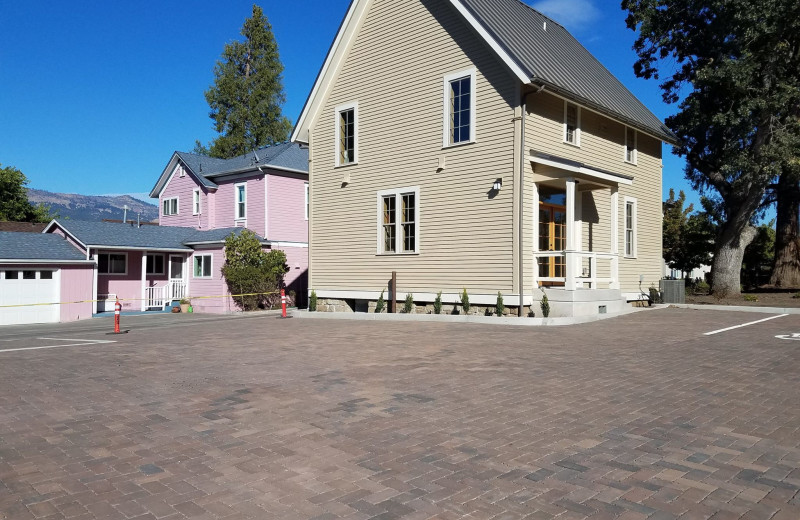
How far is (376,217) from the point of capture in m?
20.0

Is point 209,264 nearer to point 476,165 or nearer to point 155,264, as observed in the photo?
point 155,264

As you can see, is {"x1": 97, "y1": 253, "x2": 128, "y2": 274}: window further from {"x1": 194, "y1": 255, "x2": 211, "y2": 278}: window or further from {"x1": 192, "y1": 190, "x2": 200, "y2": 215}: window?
{"x1": 192, "y1": 190, "x2": 200, "y2": 215}: window

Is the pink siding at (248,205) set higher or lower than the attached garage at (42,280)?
higher

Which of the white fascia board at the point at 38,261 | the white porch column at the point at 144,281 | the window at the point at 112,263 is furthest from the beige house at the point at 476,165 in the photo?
the window at the point at 112,263

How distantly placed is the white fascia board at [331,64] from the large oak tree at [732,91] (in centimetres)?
1206

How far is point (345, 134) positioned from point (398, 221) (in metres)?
4.19

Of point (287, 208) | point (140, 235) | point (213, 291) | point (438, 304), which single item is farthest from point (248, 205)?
point (438, 304)

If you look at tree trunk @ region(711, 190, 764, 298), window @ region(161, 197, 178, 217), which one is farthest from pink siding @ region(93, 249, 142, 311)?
tree trunk @ region(711, 190, 764, 298)

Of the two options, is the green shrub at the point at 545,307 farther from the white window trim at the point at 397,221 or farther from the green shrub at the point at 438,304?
the white window trim at the point at 397,221

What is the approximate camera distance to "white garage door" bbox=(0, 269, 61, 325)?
24.4 m

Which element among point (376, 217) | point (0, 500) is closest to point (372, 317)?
point (376, 217)

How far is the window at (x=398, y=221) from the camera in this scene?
19.1 m

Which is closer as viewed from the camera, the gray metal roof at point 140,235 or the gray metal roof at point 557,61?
the gray metal roof at point 557,61

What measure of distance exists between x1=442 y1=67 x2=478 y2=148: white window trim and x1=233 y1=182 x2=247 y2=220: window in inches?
564
